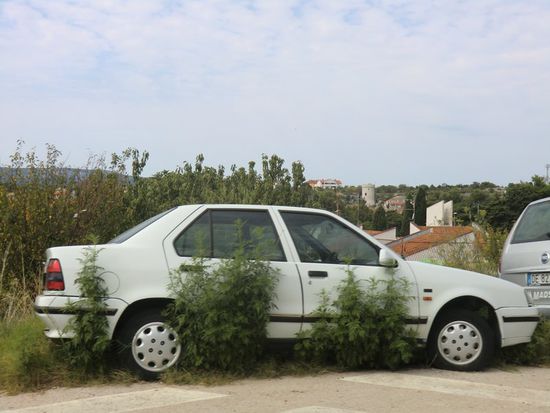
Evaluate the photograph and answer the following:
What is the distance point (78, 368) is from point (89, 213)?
5.15 m

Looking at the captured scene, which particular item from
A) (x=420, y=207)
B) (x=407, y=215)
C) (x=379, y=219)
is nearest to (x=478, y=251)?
(x=379, y=219)

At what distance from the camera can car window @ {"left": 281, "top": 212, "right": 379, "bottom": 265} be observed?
611 centimetres

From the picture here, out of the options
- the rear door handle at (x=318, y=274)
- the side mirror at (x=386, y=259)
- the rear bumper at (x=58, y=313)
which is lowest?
the rear bumper at (x=58, y=313)

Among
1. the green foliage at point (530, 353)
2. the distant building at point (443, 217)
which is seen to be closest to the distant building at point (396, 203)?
the distant building at point (443, 217)

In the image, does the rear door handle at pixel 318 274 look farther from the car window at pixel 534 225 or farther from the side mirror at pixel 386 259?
the car window at pixel 534 225

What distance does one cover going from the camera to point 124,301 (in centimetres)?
557

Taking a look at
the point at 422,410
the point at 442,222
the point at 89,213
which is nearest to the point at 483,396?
the point at 422,410

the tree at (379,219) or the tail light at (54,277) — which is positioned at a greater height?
the tree at (379,219)

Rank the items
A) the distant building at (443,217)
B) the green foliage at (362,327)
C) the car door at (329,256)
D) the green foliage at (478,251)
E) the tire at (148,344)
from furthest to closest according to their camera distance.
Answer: the distant building at (443,217) < the green foliage at (478,251) < the car door at (329,256) < the green foliage at (362,327) < the tire at (148,344)

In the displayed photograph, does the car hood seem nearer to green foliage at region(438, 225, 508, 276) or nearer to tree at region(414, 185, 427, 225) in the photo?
green foliage at region(438, 225, 508, 276)

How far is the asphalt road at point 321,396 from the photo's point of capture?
488 cm

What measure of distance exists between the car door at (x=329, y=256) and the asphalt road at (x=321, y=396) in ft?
2.10

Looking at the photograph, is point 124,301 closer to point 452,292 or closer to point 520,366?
point 452,292

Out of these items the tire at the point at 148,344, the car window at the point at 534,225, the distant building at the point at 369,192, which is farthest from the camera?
the distant building at the point at 369,192
